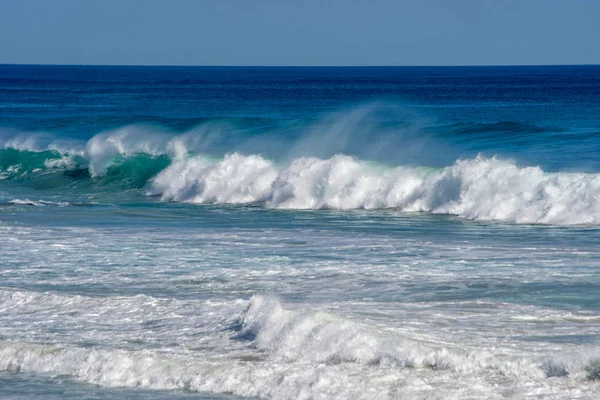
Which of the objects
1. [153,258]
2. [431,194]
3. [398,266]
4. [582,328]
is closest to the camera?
[582,328]

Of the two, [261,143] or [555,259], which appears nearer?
[555,259]

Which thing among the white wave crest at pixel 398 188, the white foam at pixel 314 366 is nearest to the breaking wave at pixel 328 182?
the white wave crest at pixel 398 188

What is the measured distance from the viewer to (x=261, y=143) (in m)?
32.8

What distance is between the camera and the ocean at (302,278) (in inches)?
323

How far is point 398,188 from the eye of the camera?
67.7 ft

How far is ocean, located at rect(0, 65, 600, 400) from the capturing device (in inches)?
323

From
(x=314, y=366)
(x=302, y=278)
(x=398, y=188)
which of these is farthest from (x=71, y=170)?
(x=314, y=366)

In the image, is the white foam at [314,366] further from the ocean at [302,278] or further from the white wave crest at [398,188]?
the white wave crest at [398,188]

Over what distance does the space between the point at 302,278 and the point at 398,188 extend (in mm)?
9093

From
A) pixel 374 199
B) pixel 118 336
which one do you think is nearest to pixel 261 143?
pixel 374 199

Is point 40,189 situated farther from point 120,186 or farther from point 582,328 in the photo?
point 582,328

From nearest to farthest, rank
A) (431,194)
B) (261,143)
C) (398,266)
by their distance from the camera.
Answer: (398,266) → (431,194) → (261,143)

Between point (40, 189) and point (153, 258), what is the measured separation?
1274cm

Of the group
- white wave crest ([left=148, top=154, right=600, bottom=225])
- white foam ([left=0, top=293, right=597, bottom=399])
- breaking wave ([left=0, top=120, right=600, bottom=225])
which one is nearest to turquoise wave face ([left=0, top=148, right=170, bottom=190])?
breaking wave ([left=0, top=120, right=600, bottom=225])
